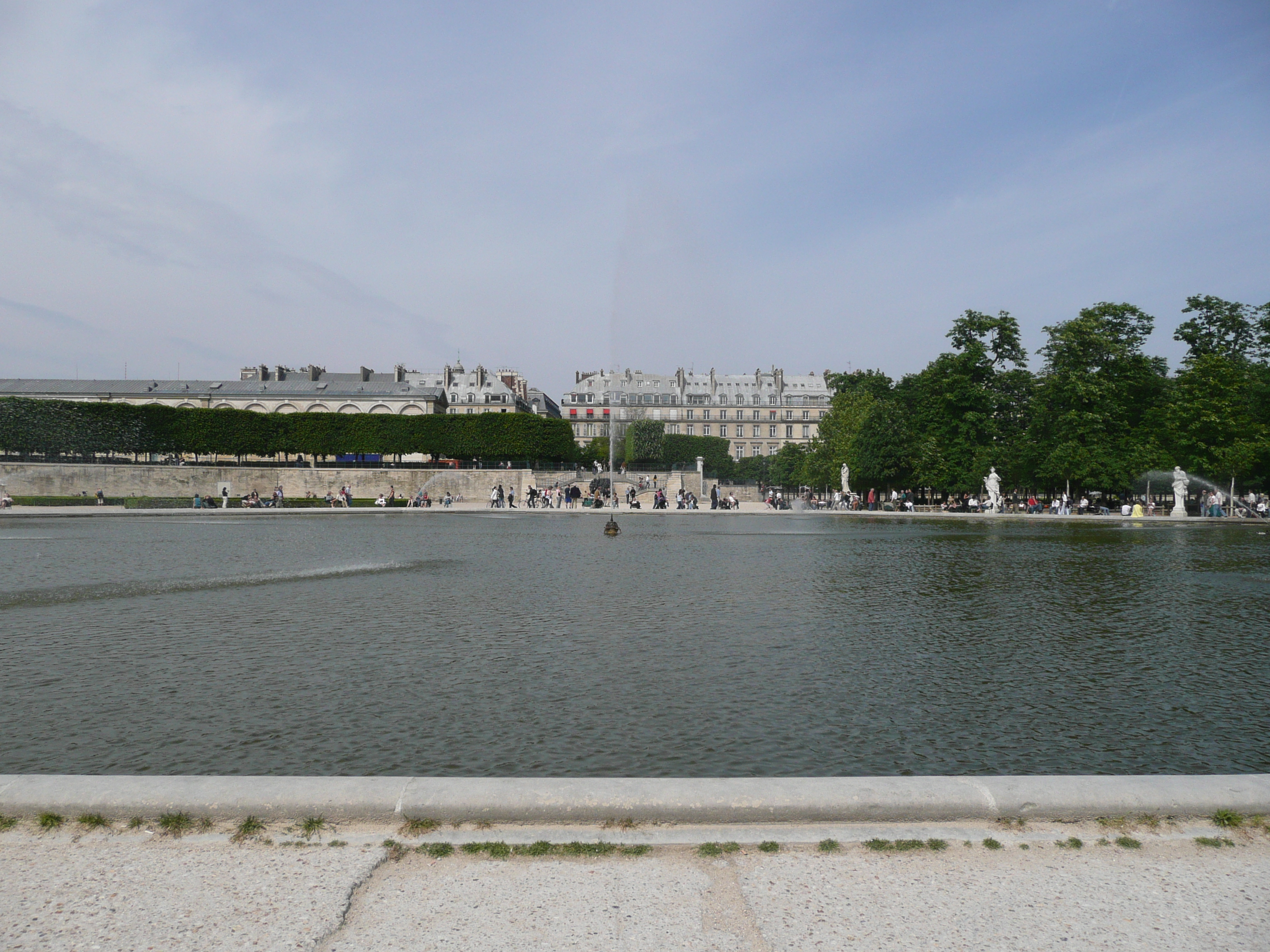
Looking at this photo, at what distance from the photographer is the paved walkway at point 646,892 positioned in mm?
3027

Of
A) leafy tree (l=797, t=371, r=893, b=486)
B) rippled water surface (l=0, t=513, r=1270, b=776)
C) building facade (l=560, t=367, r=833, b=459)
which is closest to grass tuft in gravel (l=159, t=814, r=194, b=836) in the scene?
rippled water surface (l=0, t=513, r=1270, b=776)

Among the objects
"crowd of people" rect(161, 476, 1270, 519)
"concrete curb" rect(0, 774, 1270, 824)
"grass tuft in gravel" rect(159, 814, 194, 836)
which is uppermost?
"crowd of people" rect(161, 476, 1270, 519)

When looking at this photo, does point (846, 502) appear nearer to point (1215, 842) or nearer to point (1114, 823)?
point (1114, 823)

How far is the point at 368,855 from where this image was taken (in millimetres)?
3652

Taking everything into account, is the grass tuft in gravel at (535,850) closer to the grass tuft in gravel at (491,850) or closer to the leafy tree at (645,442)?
the grass tuft in gravel at (491,850)

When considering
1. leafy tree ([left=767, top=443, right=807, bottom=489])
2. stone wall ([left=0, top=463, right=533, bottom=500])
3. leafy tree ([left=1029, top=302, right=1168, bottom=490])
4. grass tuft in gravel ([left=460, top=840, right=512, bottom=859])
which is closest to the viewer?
grass tuft in gravel ([left=460, top=840, right=512, bottom=859])

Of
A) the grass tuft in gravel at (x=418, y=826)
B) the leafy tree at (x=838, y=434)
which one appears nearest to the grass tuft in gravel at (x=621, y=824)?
the grass tuft in gravel at (x=418, y=826)

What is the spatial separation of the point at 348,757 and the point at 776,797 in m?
2.80

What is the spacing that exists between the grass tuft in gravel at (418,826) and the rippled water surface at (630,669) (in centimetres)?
109

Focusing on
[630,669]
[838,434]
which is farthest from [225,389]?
[630,669]

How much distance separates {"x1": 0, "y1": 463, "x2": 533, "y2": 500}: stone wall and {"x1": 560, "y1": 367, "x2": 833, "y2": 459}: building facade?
51650mm

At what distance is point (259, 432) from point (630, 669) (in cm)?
6656

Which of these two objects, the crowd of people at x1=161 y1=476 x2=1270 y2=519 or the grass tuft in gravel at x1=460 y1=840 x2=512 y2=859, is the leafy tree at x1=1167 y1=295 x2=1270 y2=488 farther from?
the grass tuft in gravel at x1=460 y1=840 x2=512 y2=859

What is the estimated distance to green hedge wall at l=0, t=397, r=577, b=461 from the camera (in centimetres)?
5956
